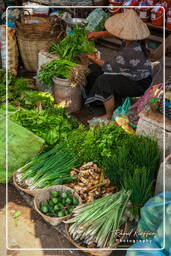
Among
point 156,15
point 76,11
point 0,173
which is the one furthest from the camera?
point 76,11

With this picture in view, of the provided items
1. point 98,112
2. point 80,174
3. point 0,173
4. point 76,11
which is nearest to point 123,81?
point 98,112

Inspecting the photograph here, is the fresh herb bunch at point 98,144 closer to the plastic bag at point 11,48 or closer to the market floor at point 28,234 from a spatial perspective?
the market floor at point 28,234

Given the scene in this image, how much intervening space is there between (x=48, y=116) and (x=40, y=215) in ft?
3.90

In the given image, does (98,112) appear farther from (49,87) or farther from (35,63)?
(35,63)

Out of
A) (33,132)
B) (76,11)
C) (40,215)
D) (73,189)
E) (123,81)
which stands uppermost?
(76,11)

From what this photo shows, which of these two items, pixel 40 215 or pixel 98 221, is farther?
pixel 40 215

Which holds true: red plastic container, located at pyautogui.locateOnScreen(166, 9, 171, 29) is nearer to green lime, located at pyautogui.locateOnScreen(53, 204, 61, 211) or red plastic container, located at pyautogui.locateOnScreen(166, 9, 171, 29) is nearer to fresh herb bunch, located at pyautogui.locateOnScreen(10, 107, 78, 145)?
fresh herb bunch, located at pyautogui.locateOnScreen(10, 107, 78, 145)

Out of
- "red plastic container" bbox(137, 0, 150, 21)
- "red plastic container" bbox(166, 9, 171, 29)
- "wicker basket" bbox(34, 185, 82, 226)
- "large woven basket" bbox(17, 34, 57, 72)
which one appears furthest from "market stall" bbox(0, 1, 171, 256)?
"red plastic container" bbox(137, 0, 150, 21)

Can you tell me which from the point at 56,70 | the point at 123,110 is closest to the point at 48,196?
the point at 123,110

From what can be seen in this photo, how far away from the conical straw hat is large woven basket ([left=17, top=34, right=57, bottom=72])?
1528mm

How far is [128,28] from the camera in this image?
4.41 meters

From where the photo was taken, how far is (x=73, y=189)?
10.9 ft

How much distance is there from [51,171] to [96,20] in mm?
5190

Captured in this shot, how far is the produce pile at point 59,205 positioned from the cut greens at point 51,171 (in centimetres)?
18
